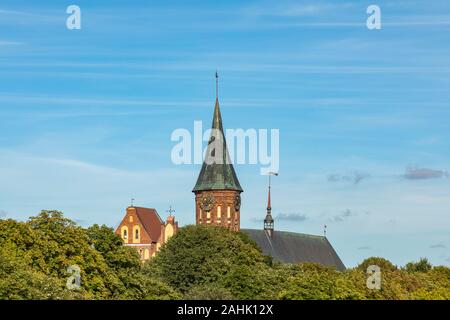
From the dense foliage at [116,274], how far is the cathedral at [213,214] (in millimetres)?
47219

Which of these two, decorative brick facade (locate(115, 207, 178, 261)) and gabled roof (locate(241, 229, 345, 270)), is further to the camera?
gabled roof (locate(241, 229, 345, 270))

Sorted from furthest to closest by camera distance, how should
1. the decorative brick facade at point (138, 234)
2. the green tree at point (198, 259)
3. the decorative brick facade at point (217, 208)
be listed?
the decorative brick facade at point (138, 234) → the decorative brick facade at point (217, 208) → the green tree at point (198, 259)

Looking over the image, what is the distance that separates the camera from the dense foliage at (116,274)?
2347 inches

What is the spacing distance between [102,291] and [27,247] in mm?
5131

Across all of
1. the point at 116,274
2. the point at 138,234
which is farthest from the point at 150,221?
the point at 116,274

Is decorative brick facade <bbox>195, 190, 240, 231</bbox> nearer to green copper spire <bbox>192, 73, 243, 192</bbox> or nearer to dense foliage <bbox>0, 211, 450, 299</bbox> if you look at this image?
green copper spire <bbox>192, 73, 243, 192</bbox>

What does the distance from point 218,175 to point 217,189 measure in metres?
1.79

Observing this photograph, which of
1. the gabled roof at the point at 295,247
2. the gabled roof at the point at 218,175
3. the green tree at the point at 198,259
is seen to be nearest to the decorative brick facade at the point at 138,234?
the gabled roof at the point at 218,175

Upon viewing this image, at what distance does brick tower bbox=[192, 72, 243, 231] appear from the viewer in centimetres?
15200

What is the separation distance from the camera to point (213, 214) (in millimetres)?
152000

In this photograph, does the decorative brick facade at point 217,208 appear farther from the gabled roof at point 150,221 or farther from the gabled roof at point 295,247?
the gabled roof at point 150,221

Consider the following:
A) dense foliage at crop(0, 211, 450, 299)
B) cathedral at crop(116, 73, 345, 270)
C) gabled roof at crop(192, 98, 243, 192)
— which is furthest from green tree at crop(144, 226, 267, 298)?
gabled roof at crop(192, 98, 243, 192)

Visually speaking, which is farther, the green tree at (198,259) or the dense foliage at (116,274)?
the green tree at (198,259)
